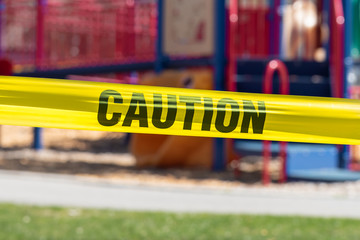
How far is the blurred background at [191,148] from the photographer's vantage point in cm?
573

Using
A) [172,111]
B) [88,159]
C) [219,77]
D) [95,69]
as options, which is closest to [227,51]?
[219,77]

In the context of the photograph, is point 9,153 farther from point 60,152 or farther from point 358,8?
point 358,8

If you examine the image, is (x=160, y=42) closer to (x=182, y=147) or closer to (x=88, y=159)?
(x=182, y=147)

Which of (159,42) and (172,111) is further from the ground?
(159,42)

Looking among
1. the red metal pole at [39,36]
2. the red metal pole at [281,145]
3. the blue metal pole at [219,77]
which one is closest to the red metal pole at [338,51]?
the red metal pole at [281,145]

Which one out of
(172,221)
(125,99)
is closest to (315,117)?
(125,99)

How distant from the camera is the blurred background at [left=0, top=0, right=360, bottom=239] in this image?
18.8ft

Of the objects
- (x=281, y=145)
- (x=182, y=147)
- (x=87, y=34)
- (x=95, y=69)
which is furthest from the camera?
A: (x=87, y=34)

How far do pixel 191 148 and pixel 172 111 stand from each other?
6.48 metres

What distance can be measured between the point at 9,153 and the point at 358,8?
10540mm

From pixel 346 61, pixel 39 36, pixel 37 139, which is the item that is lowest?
pixel 37 139

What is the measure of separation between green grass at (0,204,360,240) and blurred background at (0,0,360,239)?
0.02 meters

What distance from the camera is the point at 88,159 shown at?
11.0m

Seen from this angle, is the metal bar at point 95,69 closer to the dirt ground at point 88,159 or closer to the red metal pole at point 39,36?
the red metal pole at point 39,36
